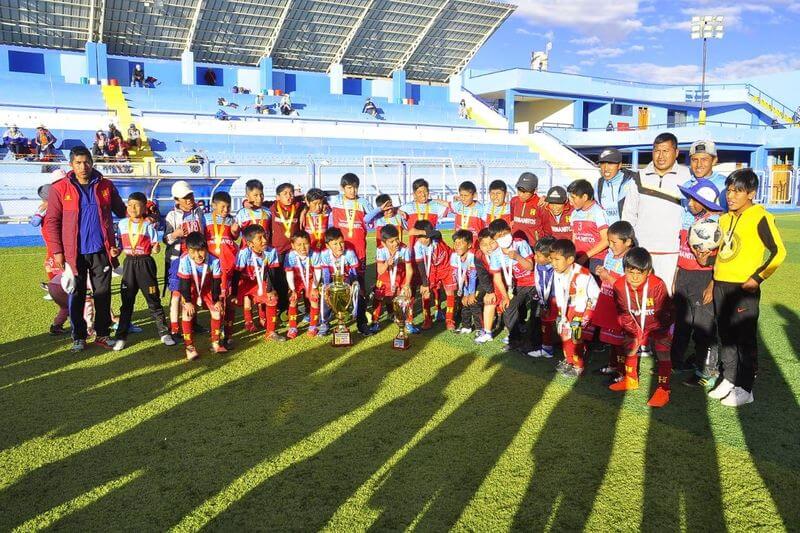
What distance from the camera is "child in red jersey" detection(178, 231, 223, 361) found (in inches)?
232

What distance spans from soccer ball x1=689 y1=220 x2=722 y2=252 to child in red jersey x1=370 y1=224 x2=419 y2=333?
10.1ft

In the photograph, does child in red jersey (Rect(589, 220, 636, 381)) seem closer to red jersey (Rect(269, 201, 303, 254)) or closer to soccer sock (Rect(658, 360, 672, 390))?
soccer sock (Rect(658, 360, 672, 390))

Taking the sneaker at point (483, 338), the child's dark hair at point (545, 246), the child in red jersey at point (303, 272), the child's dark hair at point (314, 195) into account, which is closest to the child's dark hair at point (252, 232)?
the child in red jersey at point (303, 272)

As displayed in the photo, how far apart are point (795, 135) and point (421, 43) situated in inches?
843

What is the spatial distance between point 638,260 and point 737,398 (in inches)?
49.1

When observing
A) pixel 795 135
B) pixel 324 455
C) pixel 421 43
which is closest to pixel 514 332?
pixel 324 455

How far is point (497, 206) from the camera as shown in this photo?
7391 mm

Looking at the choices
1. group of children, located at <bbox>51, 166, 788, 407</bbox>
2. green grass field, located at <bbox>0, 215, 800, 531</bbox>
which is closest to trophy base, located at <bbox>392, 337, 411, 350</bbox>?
green grass field, located at <bbox>0, 215, 800, 531</bbox>

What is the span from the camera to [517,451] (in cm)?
378

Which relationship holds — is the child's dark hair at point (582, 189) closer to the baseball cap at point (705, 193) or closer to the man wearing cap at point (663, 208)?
the man wearing cap at point (663, 208)

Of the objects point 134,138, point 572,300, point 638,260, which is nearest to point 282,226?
point 572,300

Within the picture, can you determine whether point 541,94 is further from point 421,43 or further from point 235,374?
point 235,374

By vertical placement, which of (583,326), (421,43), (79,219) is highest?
(421,43)

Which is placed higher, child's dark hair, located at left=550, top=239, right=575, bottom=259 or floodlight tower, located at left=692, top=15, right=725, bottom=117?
floodlight tower, located at left=692, top=15, right=725, bottom=117
